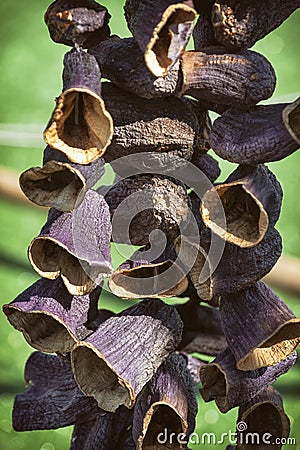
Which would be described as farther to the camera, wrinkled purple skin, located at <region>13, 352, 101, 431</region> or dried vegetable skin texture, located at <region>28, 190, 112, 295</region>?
wrinkled purple skin, located at <region>13, 352, 101, 431</region>

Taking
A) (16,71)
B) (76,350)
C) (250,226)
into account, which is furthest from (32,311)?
(16,71)

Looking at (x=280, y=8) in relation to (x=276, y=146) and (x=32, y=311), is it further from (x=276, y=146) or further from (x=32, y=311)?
(x=32, y=311)

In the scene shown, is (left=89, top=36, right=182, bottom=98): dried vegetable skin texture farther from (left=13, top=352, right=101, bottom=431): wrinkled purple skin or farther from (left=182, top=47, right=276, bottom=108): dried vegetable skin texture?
(left=13, top=352, right=101, bottom=431): wrinkled purple skin

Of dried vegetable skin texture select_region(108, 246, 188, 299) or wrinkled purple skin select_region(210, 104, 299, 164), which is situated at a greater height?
wrinkled purple skin select_region(210, 104, 299, 164)

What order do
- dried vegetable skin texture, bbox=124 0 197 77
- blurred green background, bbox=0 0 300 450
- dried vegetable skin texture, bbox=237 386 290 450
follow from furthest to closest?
blurred green background, bbox=0 0 300 450 → dried vegetable skin texture, bbox=237 386 290 450 → dried vegetable skin texture, bbox=124 0 197 77

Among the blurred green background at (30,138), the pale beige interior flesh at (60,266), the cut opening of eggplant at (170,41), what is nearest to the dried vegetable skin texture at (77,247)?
the pale beige interior flesh at (60,266)

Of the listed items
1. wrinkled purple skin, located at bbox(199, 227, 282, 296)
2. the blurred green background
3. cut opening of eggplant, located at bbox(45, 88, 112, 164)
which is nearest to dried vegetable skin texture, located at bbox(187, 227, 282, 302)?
wrinkled purple skin, located at bbox(199, 227, 282, 296)
